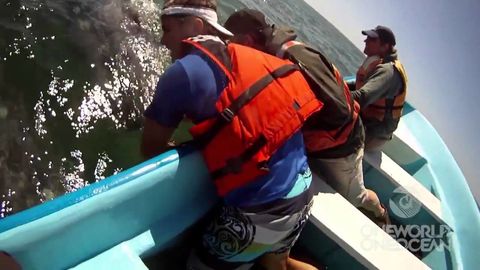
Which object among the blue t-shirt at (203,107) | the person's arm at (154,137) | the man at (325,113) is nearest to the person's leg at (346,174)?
the man at (325,113)

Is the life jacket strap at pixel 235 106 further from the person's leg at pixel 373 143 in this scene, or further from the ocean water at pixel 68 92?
the person's leg at pixel 373 143

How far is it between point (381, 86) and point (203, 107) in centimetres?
247

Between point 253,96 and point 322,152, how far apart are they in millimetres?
1229

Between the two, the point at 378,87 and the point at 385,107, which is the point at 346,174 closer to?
the point at 378,87

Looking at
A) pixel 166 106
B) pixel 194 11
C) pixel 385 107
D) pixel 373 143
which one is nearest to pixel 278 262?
pixel 166 106

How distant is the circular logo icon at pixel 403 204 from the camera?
4.41 m

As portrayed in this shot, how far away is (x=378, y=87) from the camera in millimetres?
4340

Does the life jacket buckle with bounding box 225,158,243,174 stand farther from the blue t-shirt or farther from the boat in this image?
the boat

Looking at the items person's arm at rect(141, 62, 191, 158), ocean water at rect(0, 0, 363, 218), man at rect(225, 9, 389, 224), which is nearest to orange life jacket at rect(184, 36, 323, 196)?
person's arm at rect(141, 62, 191, 158)

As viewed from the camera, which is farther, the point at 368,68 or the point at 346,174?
the point at 368,68

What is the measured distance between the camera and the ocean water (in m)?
3.79

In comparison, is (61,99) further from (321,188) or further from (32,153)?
(321,188)

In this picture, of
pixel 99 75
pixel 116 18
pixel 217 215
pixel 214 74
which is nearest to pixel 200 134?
pixel 214 74

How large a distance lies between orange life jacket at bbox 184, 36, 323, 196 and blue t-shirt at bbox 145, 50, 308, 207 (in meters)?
0.04
